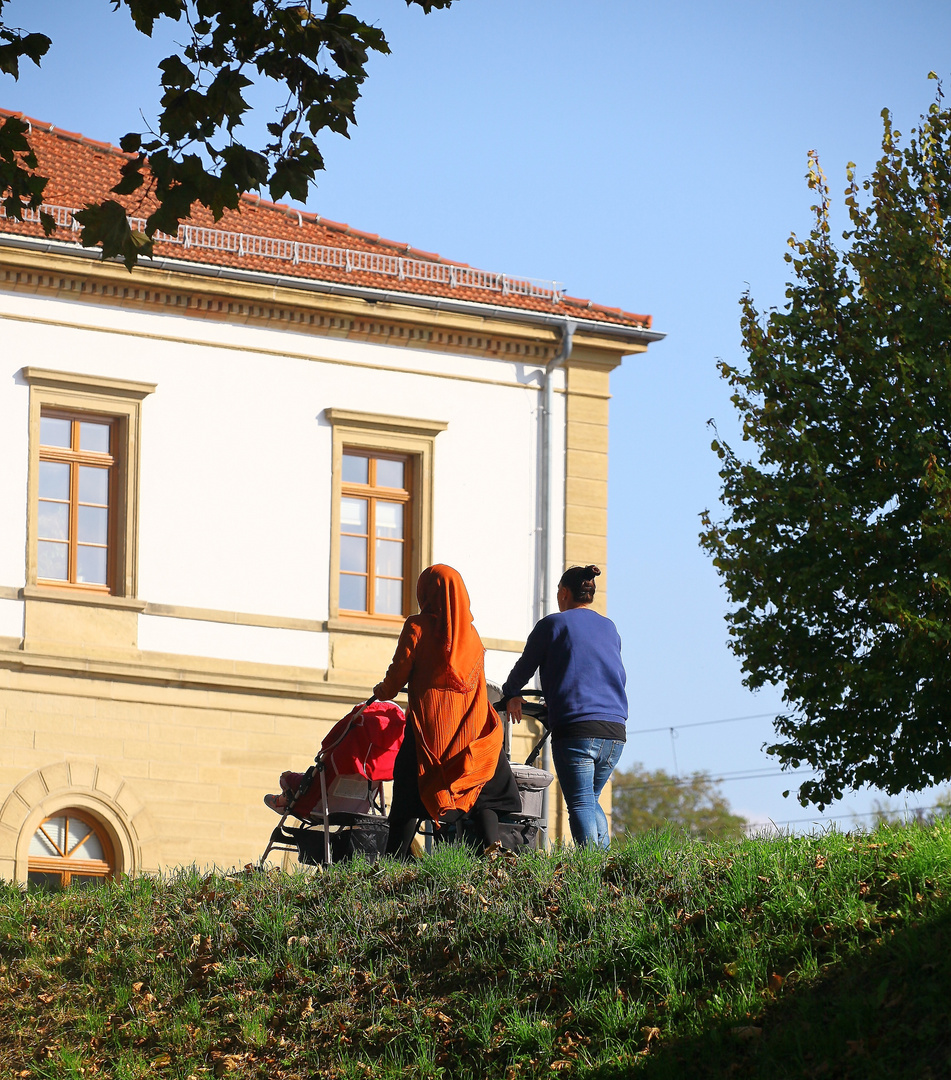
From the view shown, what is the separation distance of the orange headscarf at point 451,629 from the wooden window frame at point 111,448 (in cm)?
1221

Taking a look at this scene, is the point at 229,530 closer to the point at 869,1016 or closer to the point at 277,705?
the point at 277,705

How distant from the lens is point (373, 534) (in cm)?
2392

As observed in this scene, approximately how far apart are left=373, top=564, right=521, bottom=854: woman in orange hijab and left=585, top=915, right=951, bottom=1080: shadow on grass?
116 inches

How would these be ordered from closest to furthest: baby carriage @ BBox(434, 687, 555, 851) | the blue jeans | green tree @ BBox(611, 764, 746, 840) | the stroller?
the blue jeans, baby carriage @ BBox(434, 687, 555, 851), the stroller, green tree @ BBox(611, 764, 746, 840)

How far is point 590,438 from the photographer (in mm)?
25328

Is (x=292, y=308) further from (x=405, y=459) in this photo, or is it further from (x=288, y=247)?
(x=405, y=459)

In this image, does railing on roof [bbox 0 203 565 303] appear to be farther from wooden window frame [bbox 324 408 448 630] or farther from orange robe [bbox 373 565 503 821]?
orange robe [bbox 373 565 503 821]

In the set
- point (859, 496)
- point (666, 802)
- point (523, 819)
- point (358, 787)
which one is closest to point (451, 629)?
point (523, 819)

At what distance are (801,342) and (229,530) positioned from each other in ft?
25.9

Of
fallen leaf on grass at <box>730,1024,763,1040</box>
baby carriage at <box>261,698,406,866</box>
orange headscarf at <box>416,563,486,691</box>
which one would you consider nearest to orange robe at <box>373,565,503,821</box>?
orange headscarf at <box>416,563,486,691</box>

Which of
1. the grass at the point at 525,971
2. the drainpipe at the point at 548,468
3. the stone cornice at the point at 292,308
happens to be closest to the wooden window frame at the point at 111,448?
Answer: the stone cornice at the point at 292,308

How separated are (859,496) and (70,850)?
10.7 metres

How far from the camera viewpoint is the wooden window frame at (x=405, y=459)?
927 inches

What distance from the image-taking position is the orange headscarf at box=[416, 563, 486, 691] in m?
10.3
